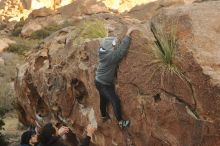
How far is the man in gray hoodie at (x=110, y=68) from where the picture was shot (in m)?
7.14

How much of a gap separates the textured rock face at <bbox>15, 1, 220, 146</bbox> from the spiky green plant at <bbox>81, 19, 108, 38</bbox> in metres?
0.17

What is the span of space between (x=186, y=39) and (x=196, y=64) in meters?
0.46

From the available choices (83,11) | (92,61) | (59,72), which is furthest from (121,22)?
(83,11)

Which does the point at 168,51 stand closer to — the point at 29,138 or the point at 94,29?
the point at 94,29

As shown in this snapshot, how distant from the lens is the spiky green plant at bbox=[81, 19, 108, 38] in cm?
819

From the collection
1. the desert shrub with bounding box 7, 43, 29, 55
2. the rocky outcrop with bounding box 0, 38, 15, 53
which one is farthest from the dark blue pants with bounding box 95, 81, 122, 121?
the rocky outcrop with bounding box 0, 38, 15, 53

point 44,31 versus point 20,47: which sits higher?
point 44,31

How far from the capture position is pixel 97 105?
314 inches

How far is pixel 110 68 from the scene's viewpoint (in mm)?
7234

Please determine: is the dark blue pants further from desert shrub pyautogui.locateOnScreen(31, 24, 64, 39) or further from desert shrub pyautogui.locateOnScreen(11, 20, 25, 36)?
desert shrub pyautogui.locateOnScreen(11, 20, 25, 36)

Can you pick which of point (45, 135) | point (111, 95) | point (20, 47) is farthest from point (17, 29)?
point (45, 135)

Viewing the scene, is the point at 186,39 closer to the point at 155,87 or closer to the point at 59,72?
the point at 155,87

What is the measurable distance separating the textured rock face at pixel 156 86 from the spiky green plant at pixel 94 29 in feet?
0.55

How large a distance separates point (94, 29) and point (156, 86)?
7.22 ft
